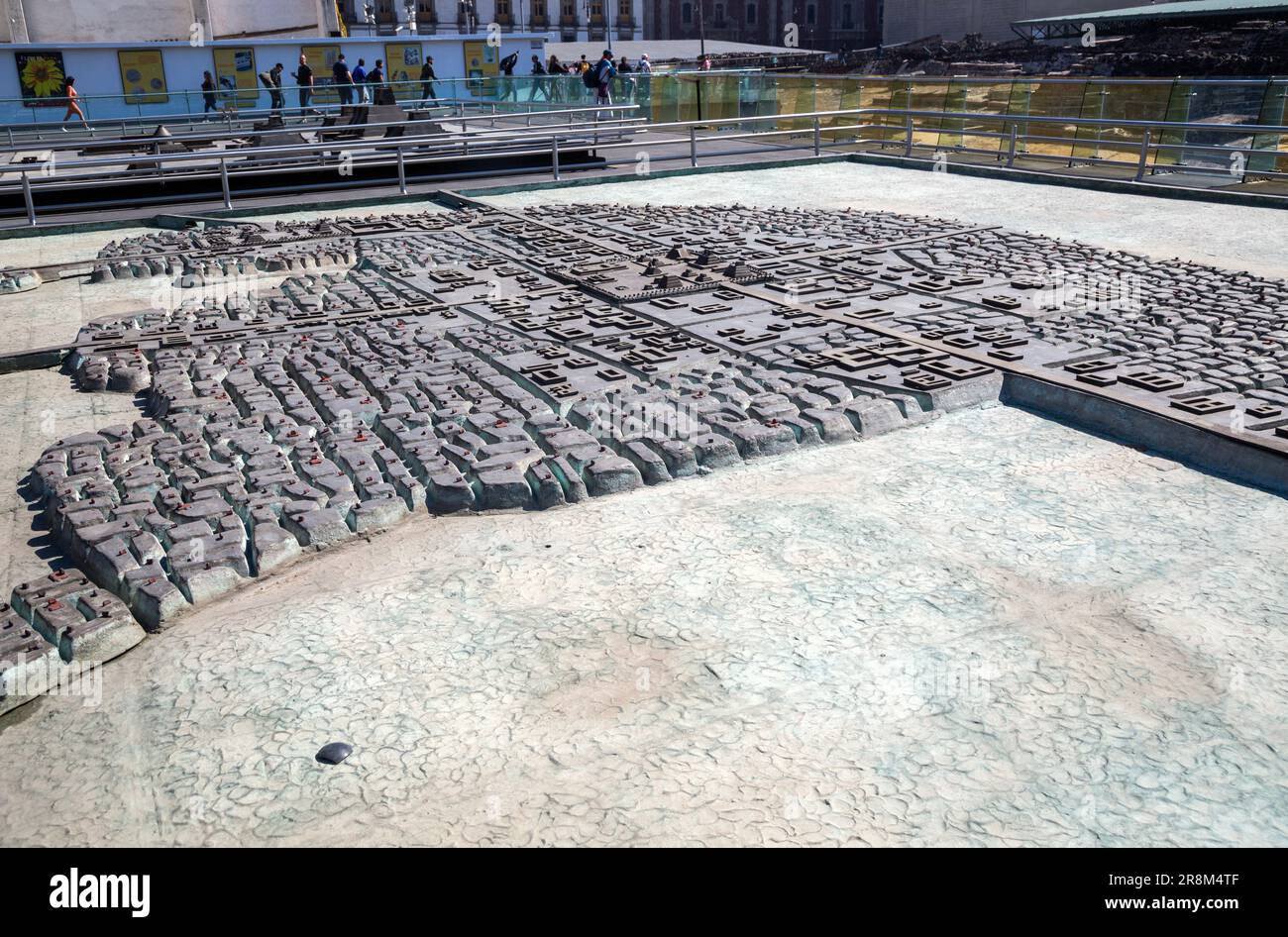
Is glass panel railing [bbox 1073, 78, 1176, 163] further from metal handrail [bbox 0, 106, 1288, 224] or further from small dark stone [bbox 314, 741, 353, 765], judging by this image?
small dark stone [bbox 314, 741, 353, 765]

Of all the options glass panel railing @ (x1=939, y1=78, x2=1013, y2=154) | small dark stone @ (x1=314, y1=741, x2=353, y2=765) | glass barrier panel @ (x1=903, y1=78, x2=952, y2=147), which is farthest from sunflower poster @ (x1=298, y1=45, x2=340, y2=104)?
small dark stone @ (x1=314, y1=741, x2=353, y2=765)

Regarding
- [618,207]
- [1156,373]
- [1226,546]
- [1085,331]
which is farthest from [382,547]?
[618,207]

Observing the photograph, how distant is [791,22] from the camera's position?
8675 cm

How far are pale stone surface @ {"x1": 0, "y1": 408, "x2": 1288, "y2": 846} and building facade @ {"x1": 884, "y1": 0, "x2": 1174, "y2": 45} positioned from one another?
53510 mm

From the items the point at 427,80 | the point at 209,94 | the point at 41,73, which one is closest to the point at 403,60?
the point at 427,80

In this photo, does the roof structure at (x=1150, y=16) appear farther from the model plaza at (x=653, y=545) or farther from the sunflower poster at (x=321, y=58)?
the model plaza at (x=653, y=545)

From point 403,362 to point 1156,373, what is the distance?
5.30 metres

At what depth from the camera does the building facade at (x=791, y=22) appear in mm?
85938

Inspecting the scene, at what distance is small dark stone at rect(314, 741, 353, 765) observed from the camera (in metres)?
3.70

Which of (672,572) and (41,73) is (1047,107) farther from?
(41,73)

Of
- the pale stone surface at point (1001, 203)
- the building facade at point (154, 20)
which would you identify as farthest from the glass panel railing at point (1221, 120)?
the building facade at point (154, 20)

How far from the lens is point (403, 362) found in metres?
7.88

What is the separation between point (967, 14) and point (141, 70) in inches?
1832
